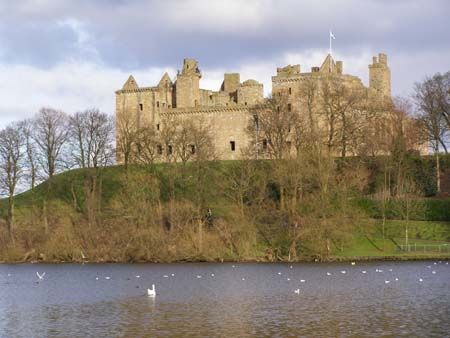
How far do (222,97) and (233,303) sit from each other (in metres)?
58.7

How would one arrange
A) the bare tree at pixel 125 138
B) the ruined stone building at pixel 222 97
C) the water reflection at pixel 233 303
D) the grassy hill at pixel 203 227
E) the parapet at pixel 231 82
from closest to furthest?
1. the water reflection at pixel 233 303
2. the grassy hill at pixel 203 227
3. the bare tree at pixel 125 138
4. the ruined stone building at pixel 222 97
5. the parapet at pixel 231 82


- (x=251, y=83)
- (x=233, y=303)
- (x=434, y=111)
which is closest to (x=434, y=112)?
(x=434, y=111)

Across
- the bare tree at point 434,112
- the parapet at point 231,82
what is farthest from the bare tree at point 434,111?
the parapet at point 231,82

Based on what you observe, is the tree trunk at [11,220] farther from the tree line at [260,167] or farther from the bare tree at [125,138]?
the bare tree at [125,138]

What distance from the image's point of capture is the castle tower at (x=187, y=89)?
9156 centimetres

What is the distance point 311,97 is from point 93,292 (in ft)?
137

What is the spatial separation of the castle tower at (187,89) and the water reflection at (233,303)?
42348mm

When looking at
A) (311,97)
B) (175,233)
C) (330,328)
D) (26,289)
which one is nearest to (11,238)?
(175,233)

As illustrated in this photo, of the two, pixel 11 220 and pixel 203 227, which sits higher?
pixel 11 220

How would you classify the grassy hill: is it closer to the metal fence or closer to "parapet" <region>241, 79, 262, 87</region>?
the metal fence

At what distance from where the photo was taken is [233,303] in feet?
112

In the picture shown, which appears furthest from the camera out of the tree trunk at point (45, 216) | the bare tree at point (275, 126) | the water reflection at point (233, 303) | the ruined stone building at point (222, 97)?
the ruined stone building at point (222, 97)

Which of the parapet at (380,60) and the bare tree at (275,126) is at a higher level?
the parapet at (380,60)

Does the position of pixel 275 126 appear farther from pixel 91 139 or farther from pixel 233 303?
pixel 233 303
